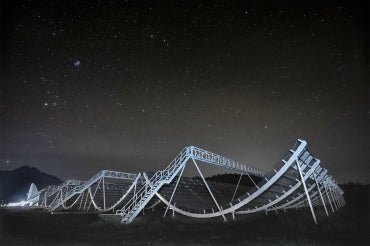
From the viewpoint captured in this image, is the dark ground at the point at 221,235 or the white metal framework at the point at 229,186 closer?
the dark ground at the point at 221,235

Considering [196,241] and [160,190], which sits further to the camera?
[160,190]

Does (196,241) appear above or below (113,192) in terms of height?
below

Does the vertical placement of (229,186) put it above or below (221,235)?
above

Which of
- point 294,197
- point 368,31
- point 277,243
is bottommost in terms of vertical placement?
point 277,243

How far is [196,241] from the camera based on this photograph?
64.6ft

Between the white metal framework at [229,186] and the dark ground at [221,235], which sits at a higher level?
the white metal framework at [229,186]

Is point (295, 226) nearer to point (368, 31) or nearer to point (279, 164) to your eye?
point (279, 164)

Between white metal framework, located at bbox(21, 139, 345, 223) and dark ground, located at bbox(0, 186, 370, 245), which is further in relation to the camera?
white metal framework, located at bbox(21, 139, 345, 223)

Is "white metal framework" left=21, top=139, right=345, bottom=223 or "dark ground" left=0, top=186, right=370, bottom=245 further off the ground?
"white metal framework" left=21, top=139, right=345, bottom=223

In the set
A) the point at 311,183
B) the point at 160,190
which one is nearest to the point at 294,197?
A: the point at 311,183

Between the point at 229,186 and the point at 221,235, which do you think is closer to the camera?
the point at 221,235

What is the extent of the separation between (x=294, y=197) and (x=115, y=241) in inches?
847

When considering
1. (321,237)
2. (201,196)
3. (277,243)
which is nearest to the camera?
(277,243)

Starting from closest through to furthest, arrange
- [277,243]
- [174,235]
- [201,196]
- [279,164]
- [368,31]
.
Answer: [277,243] < [368,31] < [174,235] < [279,164] < [201,196]
